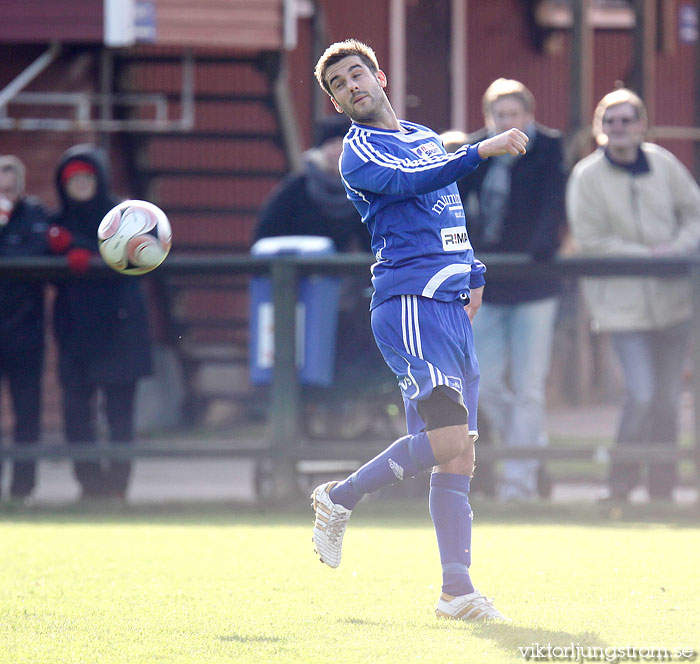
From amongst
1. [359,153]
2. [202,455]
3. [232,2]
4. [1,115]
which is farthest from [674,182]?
[1,115]

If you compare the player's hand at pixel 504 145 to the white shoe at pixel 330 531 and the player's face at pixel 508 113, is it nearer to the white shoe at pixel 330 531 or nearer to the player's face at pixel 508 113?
the white shoe at pixel 330 531

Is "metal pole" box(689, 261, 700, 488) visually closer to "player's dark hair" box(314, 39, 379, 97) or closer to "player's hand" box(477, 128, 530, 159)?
"player's dark hair" box(314, 39, 379, 97)

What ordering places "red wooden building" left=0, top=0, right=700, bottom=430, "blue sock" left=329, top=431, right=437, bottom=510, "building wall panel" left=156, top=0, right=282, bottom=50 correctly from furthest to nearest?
1. "red wooden building" left=0, top=0, right=700, bottom=430
2. "building wall panel" left=156, top=0, right=282, bottom=50
3. "blue sock" left=329, top=431, right=437, bottom=510

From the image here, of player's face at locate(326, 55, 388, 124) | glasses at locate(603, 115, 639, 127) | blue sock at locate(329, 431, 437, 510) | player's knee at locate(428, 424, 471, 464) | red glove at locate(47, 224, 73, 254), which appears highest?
glasses at locate(603, 115, 639, 127)

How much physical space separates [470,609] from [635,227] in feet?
13.0

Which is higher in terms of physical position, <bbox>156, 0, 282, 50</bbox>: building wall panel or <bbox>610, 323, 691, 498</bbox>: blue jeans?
<bbox>156, 0, 282, 50</bbox>: building wall panel

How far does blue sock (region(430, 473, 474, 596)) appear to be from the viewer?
15.0 feet

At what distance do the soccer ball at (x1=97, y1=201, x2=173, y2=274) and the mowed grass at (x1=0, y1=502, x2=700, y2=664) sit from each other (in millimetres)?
1297

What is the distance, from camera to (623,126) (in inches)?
304

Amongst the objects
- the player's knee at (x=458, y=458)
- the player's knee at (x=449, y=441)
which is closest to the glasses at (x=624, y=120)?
the player's knee at (x=458, y=458)

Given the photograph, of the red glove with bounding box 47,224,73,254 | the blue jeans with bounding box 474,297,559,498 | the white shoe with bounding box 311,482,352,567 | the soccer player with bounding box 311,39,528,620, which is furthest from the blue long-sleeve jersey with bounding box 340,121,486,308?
the red glove with bounding box 47,224,73,254

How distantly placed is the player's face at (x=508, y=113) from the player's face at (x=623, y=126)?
535mm

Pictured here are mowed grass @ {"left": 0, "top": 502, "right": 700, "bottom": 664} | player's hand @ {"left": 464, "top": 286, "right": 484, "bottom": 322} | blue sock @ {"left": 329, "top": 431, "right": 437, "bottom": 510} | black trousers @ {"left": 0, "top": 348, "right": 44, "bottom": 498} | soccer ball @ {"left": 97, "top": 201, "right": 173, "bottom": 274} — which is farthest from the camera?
black trousers @ {"left": 0, "top": 348, "right": 44, "bottom": 498}

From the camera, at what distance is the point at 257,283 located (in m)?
8.09
